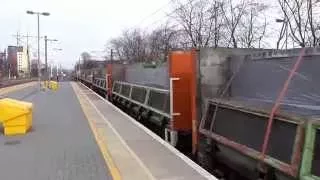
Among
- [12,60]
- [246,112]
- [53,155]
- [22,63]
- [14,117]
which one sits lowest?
[53,155]

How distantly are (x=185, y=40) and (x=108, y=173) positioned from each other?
41117 millimetres

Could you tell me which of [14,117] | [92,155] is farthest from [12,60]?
[92,155]

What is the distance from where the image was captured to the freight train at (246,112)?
6867 mm

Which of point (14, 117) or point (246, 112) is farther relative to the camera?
point (14, 117)

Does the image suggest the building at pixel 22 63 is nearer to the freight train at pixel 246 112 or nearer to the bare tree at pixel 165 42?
the bare tree at pixel 165 42

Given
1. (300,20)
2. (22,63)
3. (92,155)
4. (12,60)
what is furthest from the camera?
(22,63)

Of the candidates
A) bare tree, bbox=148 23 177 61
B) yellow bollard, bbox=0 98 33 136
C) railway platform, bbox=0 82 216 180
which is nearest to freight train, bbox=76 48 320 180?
railway platform, bbox=0 82 216 180

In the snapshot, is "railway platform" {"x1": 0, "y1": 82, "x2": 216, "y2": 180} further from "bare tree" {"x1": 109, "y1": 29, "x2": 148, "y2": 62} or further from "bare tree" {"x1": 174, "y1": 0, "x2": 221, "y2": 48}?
"bare tree" {"x1": 109, "y1": 29, "x2": 148, "y2": 62}

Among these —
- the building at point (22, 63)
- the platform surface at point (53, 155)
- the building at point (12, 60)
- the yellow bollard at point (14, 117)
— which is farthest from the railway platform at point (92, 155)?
the building at point (12, 60)

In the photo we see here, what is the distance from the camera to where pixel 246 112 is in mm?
8570

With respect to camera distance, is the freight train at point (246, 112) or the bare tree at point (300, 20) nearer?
the freight train at point (246, 112)

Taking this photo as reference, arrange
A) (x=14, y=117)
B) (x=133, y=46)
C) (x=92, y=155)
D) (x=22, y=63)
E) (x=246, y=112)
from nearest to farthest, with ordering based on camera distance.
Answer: (x=246, y=112), (x=92, y=155), (x=14, y=117), (x=133, y=46), (x=22, y=63)

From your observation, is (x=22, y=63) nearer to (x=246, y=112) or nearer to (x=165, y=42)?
(x=165, y=42)

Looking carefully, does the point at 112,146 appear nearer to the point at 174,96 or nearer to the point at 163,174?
the point at 174,96
